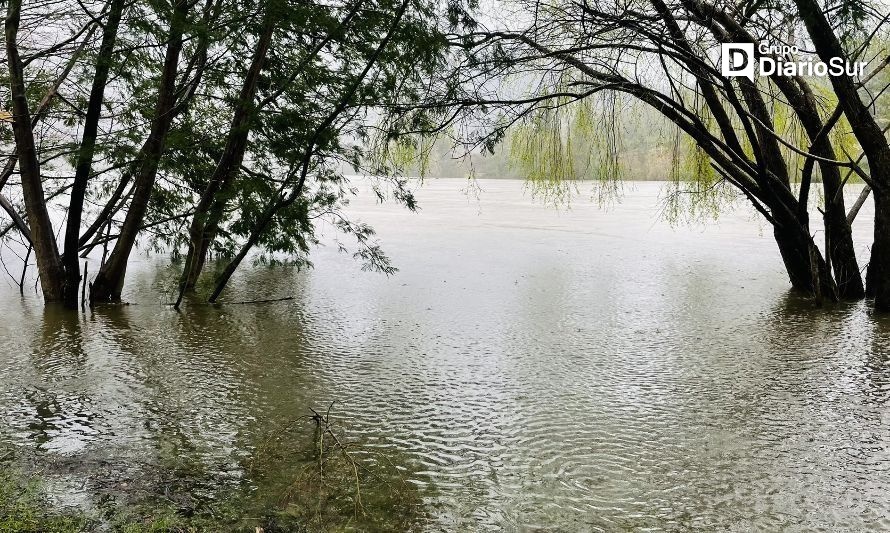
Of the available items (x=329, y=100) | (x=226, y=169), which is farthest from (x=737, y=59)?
(x=226, y=169)

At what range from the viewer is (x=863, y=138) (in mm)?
4922

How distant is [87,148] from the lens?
453 centimetres

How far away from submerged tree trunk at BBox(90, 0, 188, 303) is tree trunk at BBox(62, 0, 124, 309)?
27 cm

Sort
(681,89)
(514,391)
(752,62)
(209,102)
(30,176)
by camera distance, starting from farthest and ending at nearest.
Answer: (681,89) < (209,102) < (752,62) < (30,176) < (514,391)

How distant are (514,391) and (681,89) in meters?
3.86

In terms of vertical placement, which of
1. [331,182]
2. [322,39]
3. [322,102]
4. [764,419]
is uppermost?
[322,39]

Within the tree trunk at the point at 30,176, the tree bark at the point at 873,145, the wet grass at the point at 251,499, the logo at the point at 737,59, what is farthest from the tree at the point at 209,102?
the wet grass at the point at 251,499

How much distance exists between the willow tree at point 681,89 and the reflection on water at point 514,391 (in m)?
0.55

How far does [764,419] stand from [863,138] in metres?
2.87

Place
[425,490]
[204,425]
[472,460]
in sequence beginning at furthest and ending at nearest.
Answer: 1. [204,425]
2. [472,460]
3. [425,490]

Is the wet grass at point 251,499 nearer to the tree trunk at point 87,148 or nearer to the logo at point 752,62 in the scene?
the tree trunk at point 87,148

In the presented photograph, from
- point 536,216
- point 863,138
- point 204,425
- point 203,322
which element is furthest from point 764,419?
point 536,216

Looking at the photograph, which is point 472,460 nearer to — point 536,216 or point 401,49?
point 401,49

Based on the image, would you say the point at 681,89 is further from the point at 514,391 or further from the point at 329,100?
the point at 514,391
